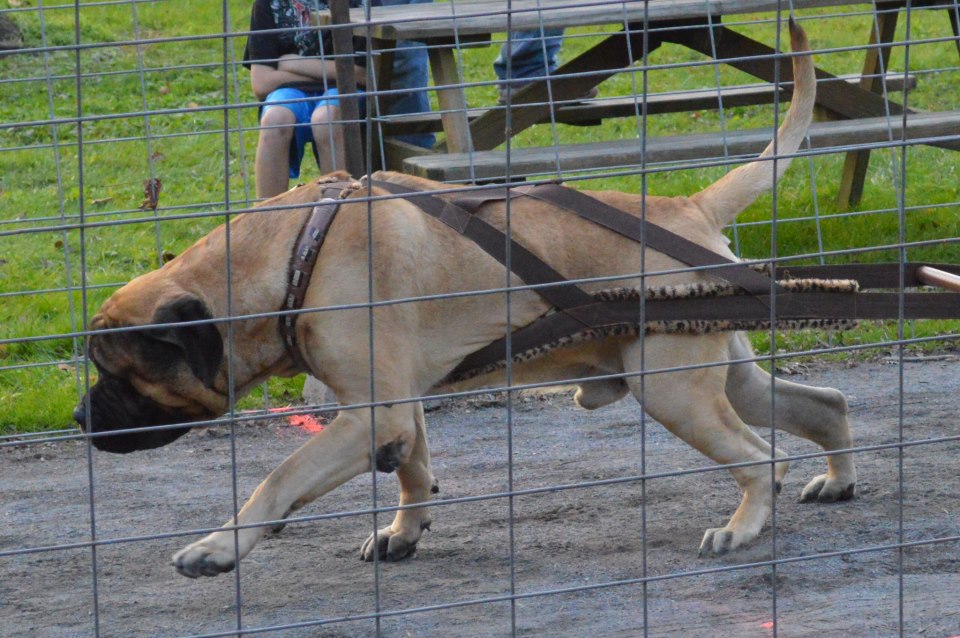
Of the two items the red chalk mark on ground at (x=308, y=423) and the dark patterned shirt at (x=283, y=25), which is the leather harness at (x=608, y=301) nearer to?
the red chalk mark on ground at (x=308, y=423)

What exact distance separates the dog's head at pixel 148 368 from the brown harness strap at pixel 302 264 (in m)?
0.20

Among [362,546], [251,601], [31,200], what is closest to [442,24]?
[362,546]

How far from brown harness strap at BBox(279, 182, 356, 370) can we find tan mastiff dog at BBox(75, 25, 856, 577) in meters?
0.02

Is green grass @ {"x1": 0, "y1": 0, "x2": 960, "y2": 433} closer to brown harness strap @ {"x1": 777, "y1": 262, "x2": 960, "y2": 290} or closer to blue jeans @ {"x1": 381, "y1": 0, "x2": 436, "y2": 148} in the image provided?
blue jeans @ {"x1": 381, "y1": 0, "x2": 436, "y2": 148}

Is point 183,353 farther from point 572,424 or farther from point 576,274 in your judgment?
point 572,424

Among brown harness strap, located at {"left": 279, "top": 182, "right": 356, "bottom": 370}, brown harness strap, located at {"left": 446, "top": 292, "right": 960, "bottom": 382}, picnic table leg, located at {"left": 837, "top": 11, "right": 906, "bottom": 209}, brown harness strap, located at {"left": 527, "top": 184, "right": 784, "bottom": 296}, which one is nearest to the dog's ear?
brown harness strap, located at {"left": 279, "top": 182, "right": 356, "bottom": 370}

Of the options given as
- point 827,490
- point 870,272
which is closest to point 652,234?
point 870,272

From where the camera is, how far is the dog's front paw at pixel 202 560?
3.12 meters

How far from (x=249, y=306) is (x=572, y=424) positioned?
2.02m

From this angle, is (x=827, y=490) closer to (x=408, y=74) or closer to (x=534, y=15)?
(x=534, y=15)

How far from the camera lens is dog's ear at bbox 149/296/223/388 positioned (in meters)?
3.39

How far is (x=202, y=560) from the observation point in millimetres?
3115

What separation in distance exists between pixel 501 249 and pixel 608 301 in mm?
353

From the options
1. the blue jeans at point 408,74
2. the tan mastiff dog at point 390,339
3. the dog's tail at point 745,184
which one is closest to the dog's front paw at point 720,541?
the tan mastiff dog at point 390,339
